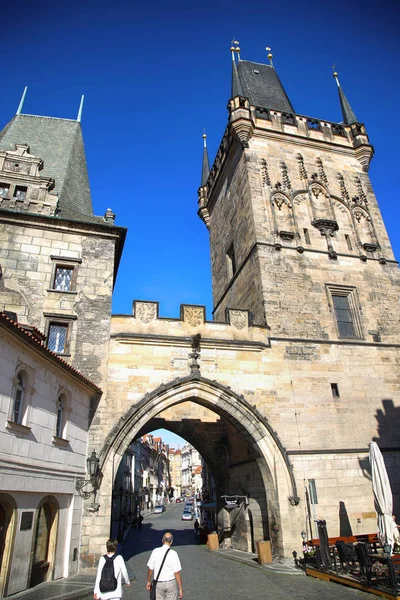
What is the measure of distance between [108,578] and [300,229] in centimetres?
1398

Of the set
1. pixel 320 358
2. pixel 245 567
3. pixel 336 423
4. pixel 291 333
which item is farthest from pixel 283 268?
pixel 245 567

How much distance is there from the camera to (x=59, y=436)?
934cm

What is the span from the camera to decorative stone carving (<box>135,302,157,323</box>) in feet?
41.9

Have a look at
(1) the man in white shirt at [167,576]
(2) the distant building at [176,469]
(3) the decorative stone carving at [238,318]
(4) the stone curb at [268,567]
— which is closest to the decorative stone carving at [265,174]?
(3) the decorative stone carving at [238,318]

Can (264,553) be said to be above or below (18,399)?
below

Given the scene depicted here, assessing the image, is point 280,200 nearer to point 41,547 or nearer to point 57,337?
point 57,337

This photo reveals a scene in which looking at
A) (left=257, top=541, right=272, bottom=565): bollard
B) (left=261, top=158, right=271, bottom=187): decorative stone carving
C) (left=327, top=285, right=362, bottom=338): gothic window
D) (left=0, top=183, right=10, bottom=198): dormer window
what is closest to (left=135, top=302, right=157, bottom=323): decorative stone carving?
(left=0, top=183, right=10, bottom=198): dormer window

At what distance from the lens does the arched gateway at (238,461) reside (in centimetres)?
1050

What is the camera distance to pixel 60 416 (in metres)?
9.53

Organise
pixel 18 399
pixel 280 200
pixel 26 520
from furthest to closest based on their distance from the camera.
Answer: pixel 280 200, pixel 18 399, pixel 26 520

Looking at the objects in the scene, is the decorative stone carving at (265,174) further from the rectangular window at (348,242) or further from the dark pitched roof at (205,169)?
the dark pitched roof at (205,169)

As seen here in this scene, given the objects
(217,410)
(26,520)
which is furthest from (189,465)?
(26,520)

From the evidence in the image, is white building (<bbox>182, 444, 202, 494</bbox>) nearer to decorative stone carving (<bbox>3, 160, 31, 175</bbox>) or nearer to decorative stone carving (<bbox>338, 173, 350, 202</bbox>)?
decorative stone carving (<bbox>338, 173, 350, 202</bbox>)

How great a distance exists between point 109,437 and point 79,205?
8.64 metres
